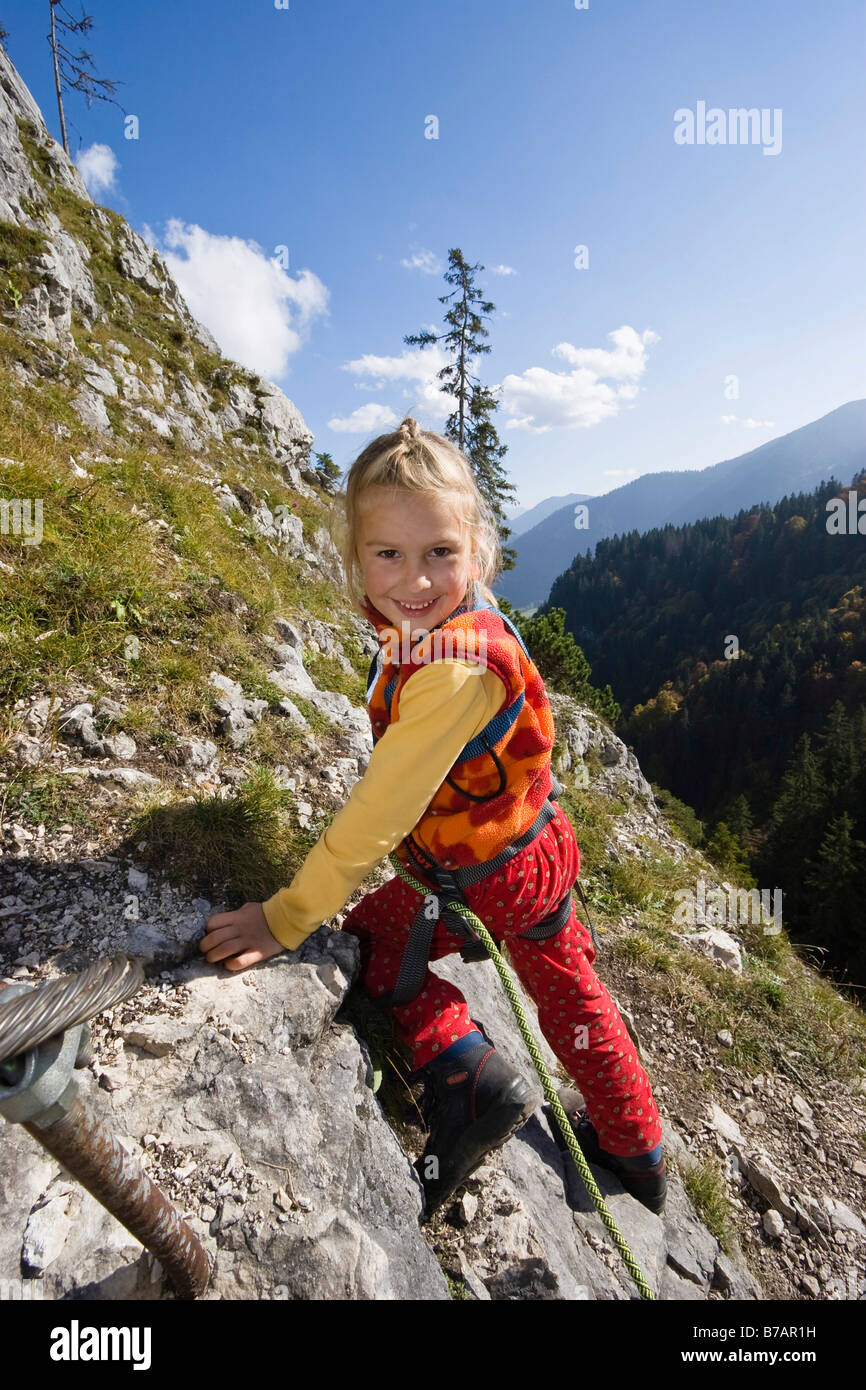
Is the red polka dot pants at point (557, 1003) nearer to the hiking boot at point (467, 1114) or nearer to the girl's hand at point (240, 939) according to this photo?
the hiking boot at point (467, 1114)

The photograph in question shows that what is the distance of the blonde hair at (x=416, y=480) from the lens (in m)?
2.44

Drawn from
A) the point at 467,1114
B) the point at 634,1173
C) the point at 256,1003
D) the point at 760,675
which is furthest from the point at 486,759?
the point at 760,675

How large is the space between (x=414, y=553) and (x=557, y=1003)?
2291 mm

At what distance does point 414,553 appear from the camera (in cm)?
248

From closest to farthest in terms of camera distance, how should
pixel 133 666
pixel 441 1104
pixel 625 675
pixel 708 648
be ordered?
pixel 441 1104
pixel 133 666
pixel 708 648
pixel 625 675

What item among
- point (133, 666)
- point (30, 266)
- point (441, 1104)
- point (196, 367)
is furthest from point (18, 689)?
point (196, 367)

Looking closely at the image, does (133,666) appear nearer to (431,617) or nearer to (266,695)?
(266,695)

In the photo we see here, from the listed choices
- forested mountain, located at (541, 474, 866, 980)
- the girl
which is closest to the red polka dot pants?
the girl

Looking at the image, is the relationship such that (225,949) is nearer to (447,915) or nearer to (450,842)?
(447,915)

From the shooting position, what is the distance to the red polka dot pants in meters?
2.78

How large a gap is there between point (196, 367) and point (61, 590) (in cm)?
2320

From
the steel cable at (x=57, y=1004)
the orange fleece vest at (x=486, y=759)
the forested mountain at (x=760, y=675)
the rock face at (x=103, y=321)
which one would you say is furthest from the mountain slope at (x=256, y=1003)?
the forested mountain at (x=760, y=675)

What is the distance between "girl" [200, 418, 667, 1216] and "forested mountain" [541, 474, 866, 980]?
10.2m

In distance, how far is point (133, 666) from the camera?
4004 millimetres
